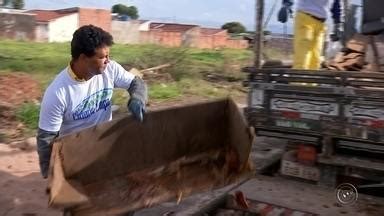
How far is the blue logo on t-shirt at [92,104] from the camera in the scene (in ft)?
10.4

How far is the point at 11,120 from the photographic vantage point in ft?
26.0

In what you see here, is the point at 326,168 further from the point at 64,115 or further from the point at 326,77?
the point at 64,115

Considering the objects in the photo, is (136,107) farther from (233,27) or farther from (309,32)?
(233,27)

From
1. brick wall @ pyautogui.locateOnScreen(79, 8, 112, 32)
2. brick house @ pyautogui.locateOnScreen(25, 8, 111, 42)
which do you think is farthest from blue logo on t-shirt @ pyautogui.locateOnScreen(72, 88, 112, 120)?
brick wall @ pyautogui.locateOnScreen(79, 8, 112, 32)

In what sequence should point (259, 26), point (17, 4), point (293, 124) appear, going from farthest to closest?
point (17, 4)
point (259, 26)
point (293, 124)

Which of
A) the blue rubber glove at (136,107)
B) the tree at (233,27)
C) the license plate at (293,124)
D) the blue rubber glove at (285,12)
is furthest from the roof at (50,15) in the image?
the blue rubber glove at (136,107)

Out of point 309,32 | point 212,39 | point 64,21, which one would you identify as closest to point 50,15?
point 64,21

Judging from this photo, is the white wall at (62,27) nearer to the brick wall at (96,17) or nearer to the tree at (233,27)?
the brick wall at (96,17)

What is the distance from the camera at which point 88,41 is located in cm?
292

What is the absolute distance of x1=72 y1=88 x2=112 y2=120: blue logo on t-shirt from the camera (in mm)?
3184

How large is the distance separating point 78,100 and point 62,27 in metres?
46.4

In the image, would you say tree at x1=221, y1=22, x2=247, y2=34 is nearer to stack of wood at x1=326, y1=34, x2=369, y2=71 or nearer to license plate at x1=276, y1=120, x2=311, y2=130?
stack of wood at x1=326, y1=34, x2=369, y2=71

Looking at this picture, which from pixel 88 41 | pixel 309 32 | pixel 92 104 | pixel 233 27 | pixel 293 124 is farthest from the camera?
pixel 233 27

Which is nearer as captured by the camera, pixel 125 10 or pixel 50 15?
pixel 50 15
